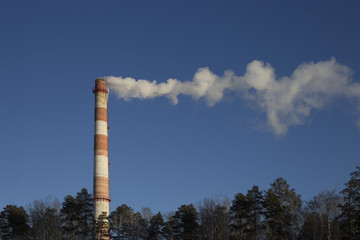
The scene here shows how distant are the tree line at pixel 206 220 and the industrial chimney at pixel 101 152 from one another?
292 cm

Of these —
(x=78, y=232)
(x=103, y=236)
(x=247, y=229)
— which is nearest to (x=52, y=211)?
(x=78, y=232)

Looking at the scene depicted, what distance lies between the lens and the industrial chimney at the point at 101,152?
8719 cm

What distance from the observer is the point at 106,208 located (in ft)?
287

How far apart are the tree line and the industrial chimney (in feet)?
9.59

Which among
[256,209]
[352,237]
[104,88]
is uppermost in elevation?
[104,88]

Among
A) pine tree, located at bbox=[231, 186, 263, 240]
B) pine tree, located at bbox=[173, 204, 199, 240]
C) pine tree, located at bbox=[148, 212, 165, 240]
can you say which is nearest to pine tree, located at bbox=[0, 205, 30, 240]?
pine tree, located at bbox=[148, 212, 165, 240]

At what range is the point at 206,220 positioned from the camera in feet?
274

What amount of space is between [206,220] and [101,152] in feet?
75.4

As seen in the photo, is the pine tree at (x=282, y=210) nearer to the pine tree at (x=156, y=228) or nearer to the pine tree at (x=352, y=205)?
the pine tree at (x=352, y=205)

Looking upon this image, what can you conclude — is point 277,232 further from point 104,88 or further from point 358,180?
point 104,88

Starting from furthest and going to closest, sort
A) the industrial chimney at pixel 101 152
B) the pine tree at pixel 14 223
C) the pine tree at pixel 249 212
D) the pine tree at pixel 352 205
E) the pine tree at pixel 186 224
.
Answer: the pine tree at pixel 14 223
the industrial chimney at pixel 101 152
the pine tree at pixel 186 224
the pine tree at pixel 249 212
the pine tree at pixel 352 205

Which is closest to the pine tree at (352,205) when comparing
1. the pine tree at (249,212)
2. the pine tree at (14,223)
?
the pine tree at (249,212)

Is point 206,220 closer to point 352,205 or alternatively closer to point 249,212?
point 249,212

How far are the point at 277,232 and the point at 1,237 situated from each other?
51369mm
